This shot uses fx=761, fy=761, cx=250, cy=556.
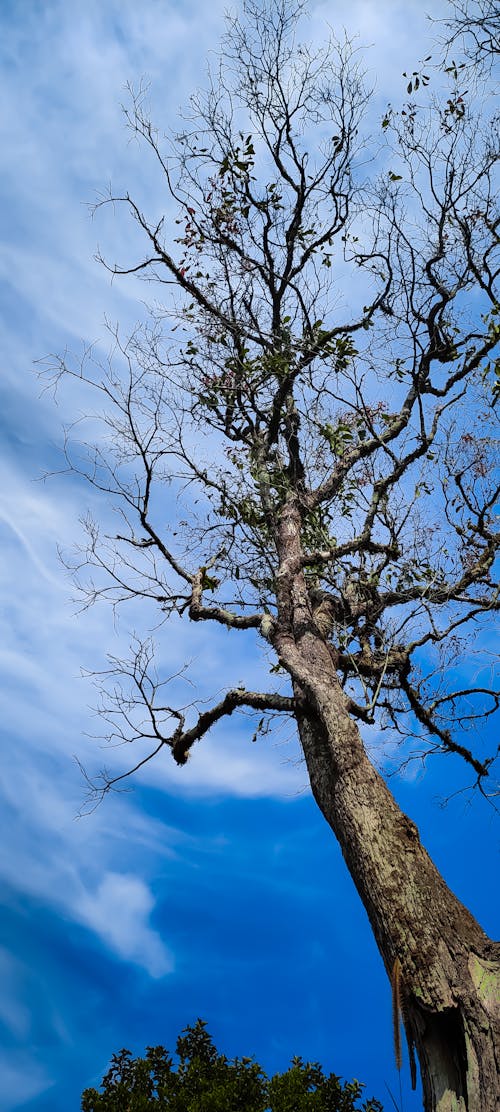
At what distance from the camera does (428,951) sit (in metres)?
3.17

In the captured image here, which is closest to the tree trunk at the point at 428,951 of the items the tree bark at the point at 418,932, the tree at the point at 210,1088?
the tree bark at the point at 418,932

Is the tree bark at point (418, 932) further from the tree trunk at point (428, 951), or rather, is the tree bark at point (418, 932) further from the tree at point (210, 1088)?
the tree at point (210, 1088)

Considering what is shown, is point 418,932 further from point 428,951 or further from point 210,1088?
point 210,1088

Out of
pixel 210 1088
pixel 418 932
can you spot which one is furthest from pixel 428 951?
pixel 210 1088

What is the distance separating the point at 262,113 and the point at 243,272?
132cm

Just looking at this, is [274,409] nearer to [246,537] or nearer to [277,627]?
[246,537]

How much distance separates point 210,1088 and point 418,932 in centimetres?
329

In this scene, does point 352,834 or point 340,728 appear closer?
point 352,834

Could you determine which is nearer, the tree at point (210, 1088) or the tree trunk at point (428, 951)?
the tree trunk at point (428, 951)

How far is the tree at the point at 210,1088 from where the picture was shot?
5227 mm

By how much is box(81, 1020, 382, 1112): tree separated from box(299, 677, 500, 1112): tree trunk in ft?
8.87

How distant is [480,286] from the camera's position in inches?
241

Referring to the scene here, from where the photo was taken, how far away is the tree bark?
9.78ft

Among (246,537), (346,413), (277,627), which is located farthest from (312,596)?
(346,413)
